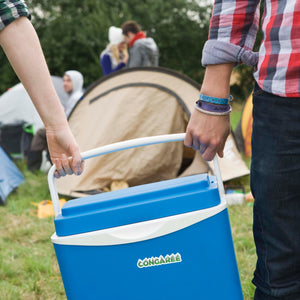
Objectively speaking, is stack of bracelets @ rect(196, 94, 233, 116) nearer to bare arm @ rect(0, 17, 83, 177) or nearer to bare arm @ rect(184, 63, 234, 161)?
bare arm @ rect(184, 63, 234, 161)

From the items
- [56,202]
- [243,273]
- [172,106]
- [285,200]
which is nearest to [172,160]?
[172,106]

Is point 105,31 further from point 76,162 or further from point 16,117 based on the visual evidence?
point 76,162

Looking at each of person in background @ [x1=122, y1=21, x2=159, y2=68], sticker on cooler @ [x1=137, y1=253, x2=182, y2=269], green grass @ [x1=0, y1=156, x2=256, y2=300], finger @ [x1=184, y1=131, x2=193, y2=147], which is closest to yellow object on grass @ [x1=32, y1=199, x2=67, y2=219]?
green grass @ [x1=0, y1=156, x2=256, y2=300]

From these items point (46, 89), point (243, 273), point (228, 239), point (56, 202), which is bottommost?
point (243, 273)

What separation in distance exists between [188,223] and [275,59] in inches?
15.8

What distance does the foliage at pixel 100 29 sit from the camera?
38.3ft

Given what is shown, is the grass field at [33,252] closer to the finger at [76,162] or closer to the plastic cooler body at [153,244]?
the plastic cooler body at [153,244]

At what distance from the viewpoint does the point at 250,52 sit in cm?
82

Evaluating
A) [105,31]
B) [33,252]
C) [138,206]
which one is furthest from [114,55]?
[105,31]

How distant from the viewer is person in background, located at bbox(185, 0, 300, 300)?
732mm

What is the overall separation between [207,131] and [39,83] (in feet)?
1.32

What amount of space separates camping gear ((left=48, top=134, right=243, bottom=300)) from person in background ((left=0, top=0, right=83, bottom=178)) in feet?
0.45

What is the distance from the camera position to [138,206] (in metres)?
0.96

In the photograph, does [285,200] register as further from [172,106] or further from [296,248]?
[172,106]
